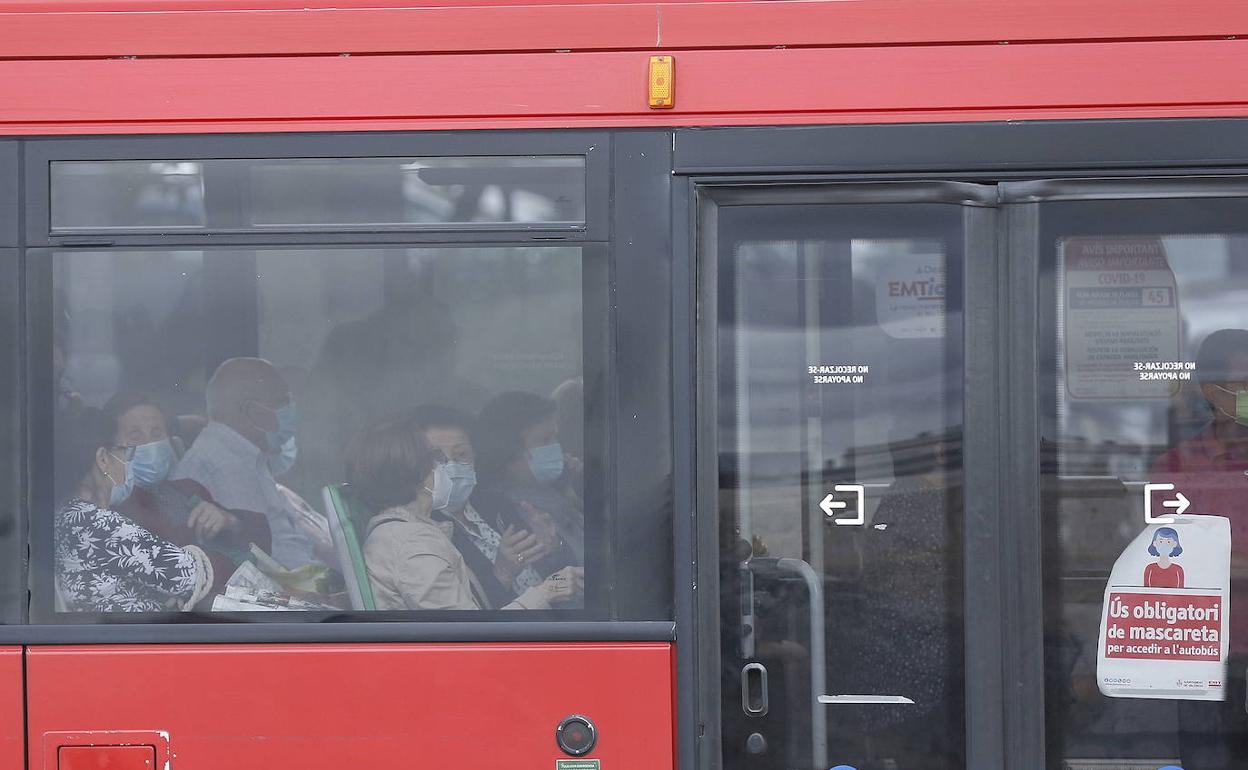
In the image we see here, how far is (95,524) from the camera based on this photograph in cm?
283

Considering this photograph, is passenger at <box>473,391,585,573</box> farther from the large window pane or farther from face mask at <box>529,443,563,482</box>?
the large window pane

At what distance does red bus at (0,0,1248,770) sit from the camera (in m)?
2.78

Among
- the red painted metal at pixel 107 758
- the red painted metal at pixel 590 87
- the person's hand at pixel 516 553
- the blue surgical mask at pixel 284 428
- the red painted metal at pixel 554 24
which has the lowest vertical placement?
the red painted metal at pixel 107 758

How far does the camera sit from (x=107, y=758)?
2.74 meters

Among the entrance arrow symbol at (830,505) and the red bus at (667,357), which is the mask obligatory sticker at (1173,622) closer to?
the red bus at (667,357)

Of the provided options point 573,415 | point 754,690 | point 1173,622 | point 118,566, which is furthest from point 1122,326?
point 118,566

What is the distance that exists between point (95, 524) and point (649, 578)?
1473 mm

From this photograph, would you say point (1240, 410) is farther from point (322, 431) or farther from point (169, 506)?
point (169, 506)

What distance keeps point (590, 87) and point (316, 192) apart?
770 mm

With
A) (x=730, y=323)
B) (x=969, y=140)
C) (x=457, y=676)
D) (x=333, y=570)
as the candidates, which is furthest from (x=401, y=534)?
(x=969, y=140)

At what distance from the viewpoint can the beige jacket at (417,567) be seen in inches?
110

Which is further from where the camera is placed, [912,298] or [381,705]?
[912,298]

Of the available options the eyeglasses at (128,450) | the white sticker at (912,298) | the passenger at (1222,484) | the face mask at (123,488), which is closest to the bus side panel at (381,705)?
the face mask at (123,488)

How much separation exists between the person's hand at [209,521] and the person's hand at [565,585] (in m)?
0.85
